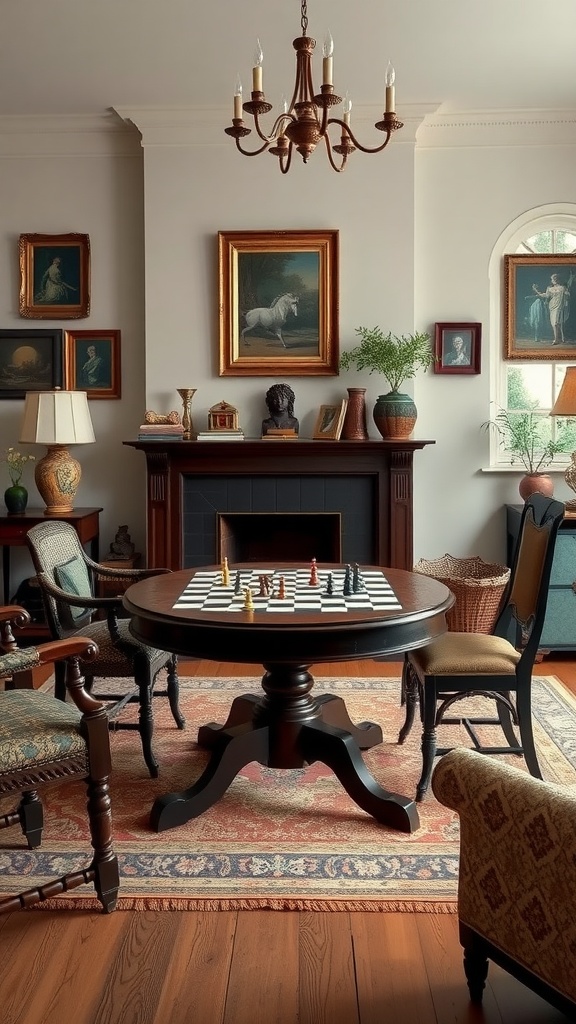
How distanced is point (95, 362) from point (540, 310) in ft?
8.93

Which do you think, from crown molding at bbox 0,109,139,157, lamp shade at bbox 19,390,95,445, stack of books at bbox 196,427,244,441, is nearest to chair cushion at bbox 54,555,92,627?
lamp shade at bbox 19,390,95,445

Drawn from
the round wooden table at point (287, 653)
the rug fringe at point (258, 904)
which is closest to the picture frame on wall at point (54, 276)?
the round wooden table at point (287, 653)

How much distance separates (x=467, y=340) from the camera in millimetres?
5305

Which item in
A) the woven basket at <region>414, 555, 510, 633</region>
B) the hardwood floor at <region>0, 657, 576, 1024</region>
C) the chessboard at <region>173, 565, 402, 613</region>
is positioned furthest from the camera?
the woven basket at <region>414, 555, 510, 633</region>

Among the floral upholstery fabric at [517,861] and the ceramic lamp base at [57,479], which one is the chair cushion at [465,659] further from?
the ceramic lamp base at [57,479]

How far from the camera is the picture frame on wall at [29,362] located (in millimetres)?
5371

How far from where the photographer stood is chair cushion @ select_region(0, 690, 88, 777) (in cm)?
212

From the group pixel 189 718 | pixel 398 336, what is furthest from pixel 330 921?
pixel 398 336

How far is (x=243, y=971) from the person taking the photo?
204 centimetres

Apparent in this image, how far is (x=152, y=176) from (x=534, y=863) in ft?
15.0

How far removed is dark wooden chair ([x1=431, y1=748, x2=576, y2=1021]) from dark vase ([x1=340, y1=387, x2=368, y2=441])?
3373mm

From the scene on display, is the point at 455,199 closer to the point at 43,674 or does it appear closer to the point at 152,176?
the point at 152,176

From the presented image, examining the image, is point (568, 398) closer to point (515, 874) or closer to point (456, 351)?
point (456, 351)

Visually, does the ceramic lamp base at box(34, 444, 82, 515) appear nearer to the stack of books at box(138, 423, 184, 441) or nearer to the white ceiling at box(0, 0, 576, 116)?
the stack of books at box(138, 423, 184, 441)
